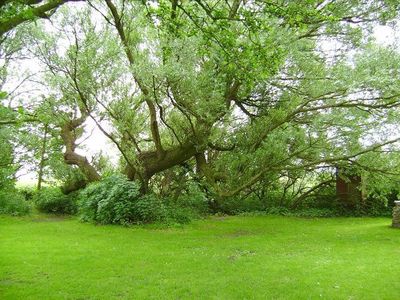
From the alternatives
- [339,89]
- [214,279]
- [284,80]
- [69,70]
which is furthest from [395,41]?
[69,70]

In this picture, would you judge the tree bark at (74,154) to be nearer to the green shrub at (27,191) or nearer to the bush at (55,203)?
the bush at (55,203)

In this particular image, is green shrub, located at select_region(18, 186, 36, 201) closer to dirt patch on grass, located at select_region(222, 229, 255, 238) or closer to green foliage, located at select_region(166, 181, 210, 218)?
green foliage, located at select_region(166, 181, 210, 218)

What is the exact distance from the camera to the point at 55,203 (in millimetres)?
20000

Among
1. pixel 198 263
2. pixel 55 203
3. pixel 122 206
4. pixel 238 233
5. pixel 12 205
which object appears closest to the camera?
pixel 198 263

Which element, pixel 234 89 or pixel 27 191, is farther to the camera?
pixel 27 191

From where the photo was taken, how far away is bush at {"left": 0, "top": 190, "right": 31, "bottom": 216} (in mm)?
18062

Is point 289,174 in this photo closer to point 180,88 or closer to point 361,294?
point 180,88

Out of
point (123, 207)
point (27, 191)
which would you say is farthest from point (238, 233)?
point (27, 191)

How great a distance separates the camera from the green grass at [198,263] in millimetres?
6883

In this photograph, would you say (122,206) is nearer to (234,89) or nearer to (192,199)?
(192,199)

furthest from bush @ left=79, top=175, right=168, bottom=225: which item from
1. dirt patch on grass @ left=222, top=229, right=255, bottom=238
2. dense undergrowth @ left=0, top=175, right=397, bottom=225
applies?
dirt patch on grass @ left=222, top=229, right=255, bottom=238

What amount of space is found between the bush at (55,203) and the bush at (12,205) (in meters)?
1.09

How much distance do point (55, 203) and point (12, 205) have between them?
218 centimetres

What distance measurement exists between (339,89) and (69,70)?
360 inches
